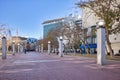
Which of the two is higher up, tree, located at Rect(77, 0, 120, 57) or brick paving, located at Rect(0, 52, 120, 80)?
tree, located at Rect(77, 0, 120, 57)

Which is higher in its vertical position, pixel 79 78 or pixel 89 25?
pixel 89 25

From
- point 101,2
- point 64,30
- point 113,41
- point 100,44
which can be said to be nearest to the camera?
point 100,44

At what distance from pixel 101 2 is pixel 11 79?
26.6 meters

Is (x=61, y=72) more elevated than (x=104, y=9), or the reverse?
(x=104, y=9)

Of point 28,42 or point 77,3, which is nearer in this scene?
point 77,3

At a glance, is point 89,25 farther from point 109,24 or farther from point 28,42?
point 28,42

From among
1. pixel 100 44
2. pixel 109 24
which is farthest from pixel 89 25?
pixel 100 44

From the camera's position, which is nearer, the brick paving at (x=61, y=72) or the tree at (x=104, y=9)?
the brick paving at (x=61, y=72)

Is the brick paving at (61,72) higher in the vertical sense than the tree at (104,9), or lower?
lower

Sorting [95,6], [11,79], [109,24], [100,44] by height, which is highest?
[95,6]

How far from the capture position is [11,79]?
13406 millimetres

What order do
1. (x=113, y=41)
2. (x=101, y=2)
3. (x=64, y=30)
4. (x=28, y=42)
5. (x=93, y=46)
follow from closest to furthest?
(x=101, y=2), (x=64, y=30), (x=113, y=41), (x=93, y=46), (x=28, y=42)

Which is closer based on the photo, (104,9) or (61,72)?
(61,72)

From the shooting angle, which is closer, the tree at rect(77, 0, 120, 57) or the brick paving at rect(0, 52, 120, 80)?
the brick paving at rect(0, 52, 120, 80)
